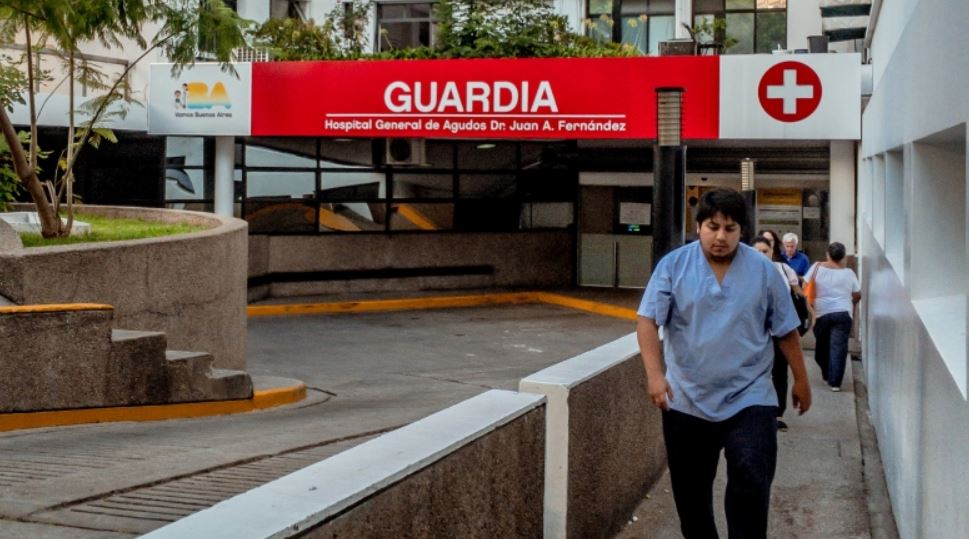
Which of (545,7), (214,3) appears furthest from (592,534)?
(545,7)

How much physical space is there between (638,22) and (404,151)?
5998 millimetres

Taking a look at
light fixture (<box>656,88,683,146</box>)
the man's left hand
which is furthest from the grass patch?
the man's left hand

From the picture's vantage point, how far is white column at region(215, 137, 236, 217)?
23.3 m

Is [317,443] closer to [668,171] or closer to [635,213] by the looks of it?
[668,171]

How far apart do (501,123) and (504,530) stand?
16.1 m

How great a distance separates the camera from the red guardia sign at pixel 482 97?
20.0 m

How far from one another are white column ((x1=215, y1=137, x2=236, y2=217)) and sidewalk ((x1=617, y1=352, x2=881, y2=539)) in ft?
45.5

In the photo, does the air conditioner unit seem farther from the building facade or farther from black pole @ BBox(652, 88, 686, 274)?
black pole @ BBox(652, 88, 686, 274)

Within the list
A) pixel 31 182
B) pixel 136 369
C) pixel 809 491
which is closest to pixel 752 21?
pixel 31 182

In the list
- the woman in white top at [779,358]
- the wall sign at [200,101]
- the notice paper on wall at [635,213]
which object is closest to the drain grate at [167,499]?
the woman in white top at [779,358]

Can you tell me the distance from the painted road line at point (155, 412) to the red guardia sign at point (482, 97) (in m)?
8.27

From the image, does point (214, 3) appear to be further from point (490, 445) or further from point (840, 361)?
point (490, 445)

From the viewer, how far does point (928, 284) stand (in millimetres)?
6891

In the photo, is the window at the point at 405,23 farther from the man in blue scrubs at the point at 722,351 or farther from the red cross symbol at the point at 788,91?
the man in blue scrubs at the point at 722,351
